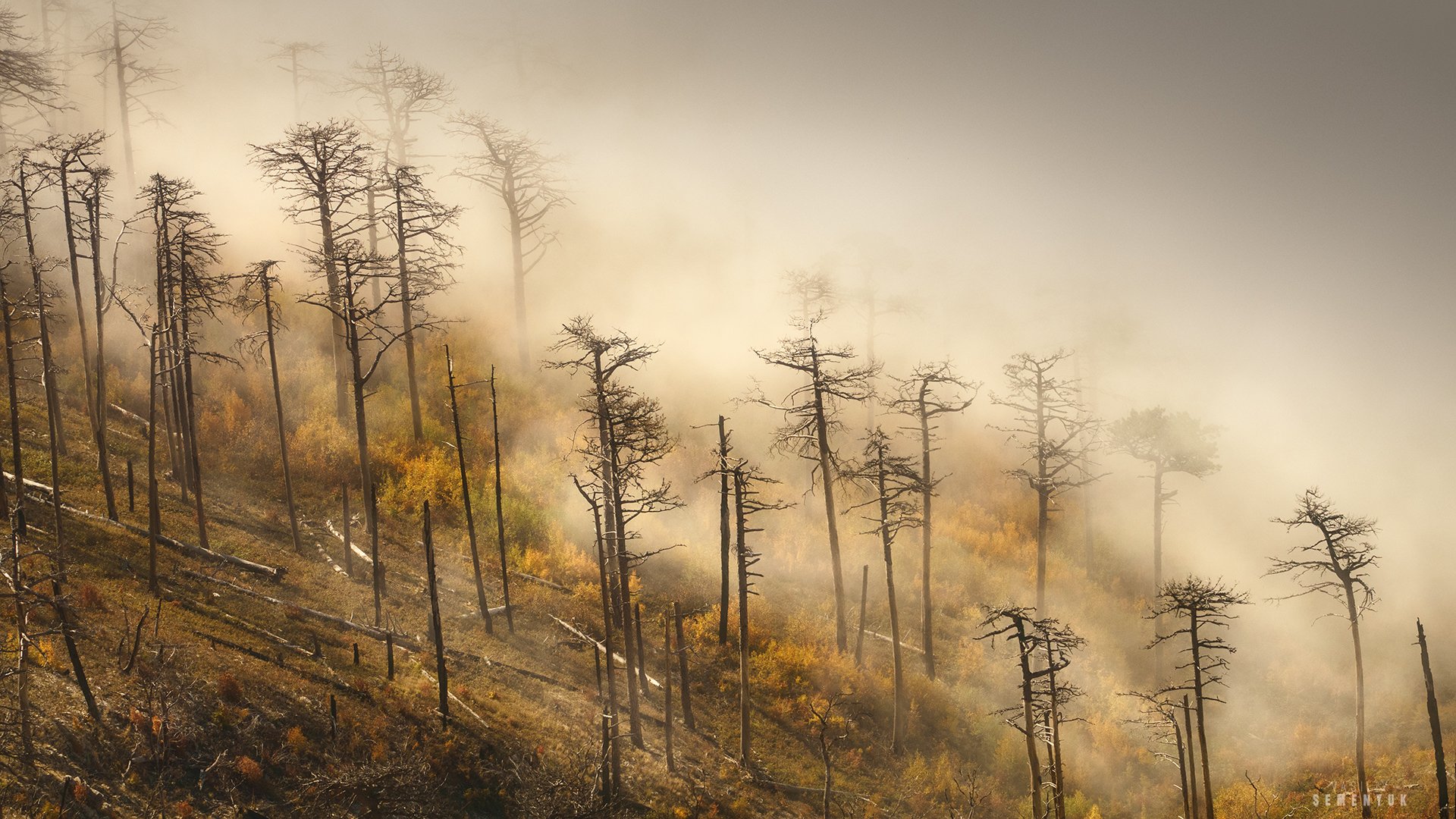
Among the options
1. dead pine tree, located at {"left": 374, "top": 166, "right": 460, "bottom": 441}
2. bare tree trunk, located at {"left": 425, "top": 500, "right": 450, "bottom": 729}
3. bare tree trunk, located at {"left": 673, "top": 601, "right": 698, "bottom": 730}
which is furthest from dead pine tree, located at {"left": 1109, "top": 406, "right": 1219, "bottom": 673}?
dead pine tree, located at {"left": 374, "top": 166, "right": 460, "bottom": 441}

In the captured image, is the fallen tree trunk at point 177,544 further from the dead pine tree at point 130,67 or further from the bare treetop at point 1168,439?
the bare treetop at point 1168,439

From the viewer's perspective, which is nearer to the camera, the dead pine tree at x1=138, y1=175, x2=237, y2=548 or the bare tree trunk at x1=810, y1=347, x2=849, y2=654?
the dead pine tree at x1=138, y1=175, x2=237, y2=548

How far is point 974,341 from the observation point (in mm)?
58375

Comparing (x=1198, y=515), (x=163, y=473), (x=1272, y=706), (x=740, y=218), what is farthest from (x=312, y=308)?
(x=1198, y=515)

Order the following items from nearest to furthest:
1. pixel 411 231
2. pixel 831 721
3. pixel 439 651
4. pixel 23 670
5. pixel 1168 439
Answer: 1. pixel 23 670
2. pixel 439 651
3. pixel 831 721
4. pixel 411 231
5. pixel 1168 439

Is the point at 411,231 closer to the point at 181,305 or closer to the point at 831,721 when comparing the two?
the point at 181,305

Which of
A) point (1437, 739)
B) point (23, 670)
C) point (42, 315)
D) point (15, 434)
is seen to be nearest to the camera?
point (23, 670)

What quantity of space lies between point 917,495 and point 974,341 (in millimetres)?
21308

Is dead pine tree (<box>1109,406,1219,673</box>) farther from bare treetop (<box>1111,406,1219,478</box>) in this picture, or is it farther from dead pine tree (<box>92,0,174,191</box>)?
dead pine tree (<box>92,0,174,191</box>)

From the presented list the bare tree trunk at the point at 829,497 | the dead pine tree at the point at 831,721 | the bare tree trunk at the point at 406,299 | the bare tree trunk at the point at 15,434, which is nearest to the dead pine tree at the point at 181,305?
the bare tree trunk at the point at 15,434

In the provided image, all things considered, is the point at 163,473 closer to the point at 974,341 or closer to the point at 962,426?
the point at 962,426

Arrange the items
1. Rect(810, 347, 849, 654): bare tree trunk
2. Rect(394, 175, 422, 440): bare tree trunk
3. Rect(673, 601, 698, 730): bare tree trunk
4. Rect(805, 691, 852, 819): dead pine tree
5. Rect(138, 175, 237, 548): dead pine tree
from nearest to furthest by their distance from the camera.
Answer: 1. Rect(138, 175, 237, 548): dead pine tree
2. Rect(673, 601, 698, 730): bare tree trunk
3. Rect(805, 691, 852, 819): dead pine tree
4. Rect(810, 347, 849, 654): bare tree trunk
5. Rect(394, 175, 422, 440): bare tree trunk

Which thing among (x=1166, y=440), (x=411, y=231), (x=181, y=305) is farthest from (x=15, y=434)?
(x=1166, y=440)

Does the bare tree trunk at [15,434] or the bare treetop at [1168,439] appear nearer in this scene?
the bare tree trunk at [15,434]
